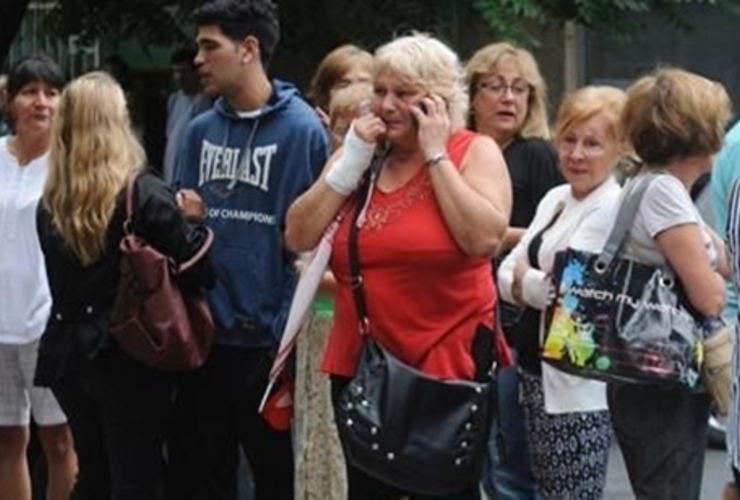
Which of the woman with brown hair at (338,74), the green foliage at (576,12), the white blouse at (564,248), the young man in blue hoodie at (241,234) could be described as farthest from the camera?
the green foliage at (576,12)

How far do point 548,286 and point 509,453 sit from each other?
4.01ft

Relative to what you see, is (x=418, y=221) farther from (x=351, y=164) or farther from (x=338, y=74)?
(x=338, y=74)

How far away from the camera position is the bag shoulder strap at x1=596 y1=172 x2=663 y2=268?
6437 millimetres

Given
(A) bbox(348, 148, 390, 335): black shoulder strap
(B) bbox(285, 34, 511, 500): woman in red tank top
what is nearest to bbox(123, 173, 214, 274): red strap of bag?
(B) bbox(285, 34, 511, 500): woman in red tank top

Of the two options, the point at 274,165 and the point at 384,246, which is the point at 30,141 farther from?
the point at 384,246

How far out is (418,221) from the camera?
19.8ft

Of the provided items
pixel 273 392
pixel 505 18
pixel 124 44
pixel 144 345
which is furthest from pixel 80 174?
pixel 124 44

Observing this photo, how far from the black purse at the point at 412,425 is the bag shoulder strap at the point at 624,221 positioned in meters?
0.65

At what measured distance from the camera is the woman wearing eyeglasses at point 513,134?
7.91m

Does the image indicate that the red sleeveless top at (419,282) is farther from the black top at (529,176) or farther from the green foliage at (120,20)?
the green foliage at (120,20)

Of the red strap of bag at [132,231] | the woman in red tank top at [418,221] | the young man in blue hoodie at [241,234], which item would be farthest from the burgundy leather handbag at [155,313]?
the woman in red tank top at [418,221]

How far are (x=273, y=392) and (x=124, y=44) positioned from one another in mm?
7291

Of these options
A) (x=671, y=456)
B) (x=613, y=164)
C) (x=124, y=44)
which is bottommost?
(x=124, y=44)

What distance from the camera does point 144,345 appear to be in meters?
7.09
